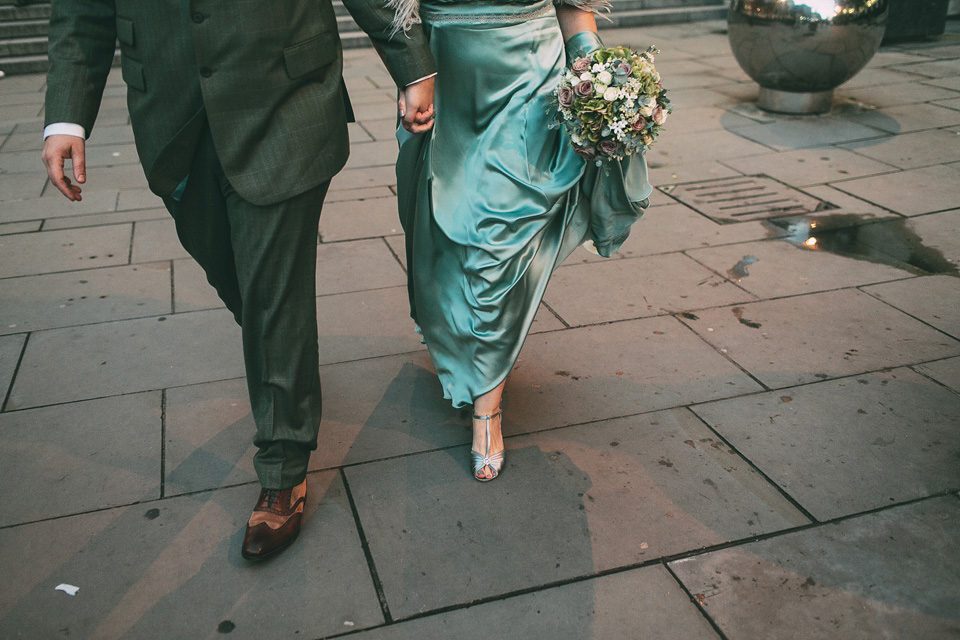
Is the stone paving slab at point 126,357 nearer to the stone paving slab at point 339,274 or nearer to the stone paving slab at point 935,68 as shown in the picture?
the stone paving slab at point 339,274

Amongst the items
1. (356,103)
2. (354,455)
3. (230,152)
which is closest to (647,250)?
(354,455)

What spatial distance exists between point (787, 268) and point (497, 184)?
2.26m

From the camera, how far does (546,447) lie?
3.18m

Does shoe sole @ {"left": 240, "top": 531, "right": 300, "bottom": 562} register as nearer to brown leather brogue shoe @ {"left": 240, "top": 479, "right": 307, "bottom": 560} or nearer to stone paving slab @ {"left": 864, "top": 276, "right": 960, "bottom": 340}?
brown leather brogue shoe @ {"left": 240, "top": 479, "right": 307, "bottom": 560}

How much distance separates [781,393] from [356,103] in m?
6.02

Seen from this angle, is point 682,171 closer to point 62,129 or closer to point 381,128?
point 381,128

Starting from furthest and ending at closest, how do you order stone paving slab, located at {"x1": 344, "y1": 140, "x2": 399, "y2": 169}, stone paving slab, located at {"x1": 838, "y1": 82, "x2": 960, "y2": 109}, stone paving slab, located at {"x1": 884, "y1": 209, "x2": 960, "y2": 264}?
stone paving slab, located at {"x1": 838, "y1": 82, "x2": 960, "y2": 109} → stone paving slab, located at {"x1": 344, "y1": 140, "x2": 399, "y2": 169} → stone paving slab, located at {"x1": 884, "y1": 209, "x2": 960, "y2": 264}

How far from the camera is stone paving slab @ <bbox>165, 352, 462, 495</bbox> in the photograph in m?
3.11

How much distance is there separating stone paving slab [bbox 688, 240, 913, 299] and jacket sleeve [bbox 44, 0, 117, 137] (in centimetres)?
313

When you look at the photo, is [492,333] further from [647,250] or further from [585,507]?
[647,250]

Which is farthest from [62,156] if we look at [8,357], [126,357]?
[8,357]

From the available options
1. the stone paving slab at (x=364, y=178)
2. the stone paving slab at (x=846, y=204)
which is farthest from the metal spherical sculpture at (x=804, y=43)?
the stone paving slab at (x=364, y=178)

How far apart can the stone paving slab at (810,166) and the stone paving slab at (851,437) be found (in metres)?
2.71

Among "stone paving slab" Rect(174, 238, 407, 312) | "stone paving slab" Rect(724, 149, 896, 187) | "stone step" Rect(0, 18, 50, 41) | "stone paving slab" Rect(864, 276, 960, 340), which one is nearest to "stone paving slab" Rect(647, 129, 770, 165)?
"stone paving slab" Rect(724, 149, 896, 187)
